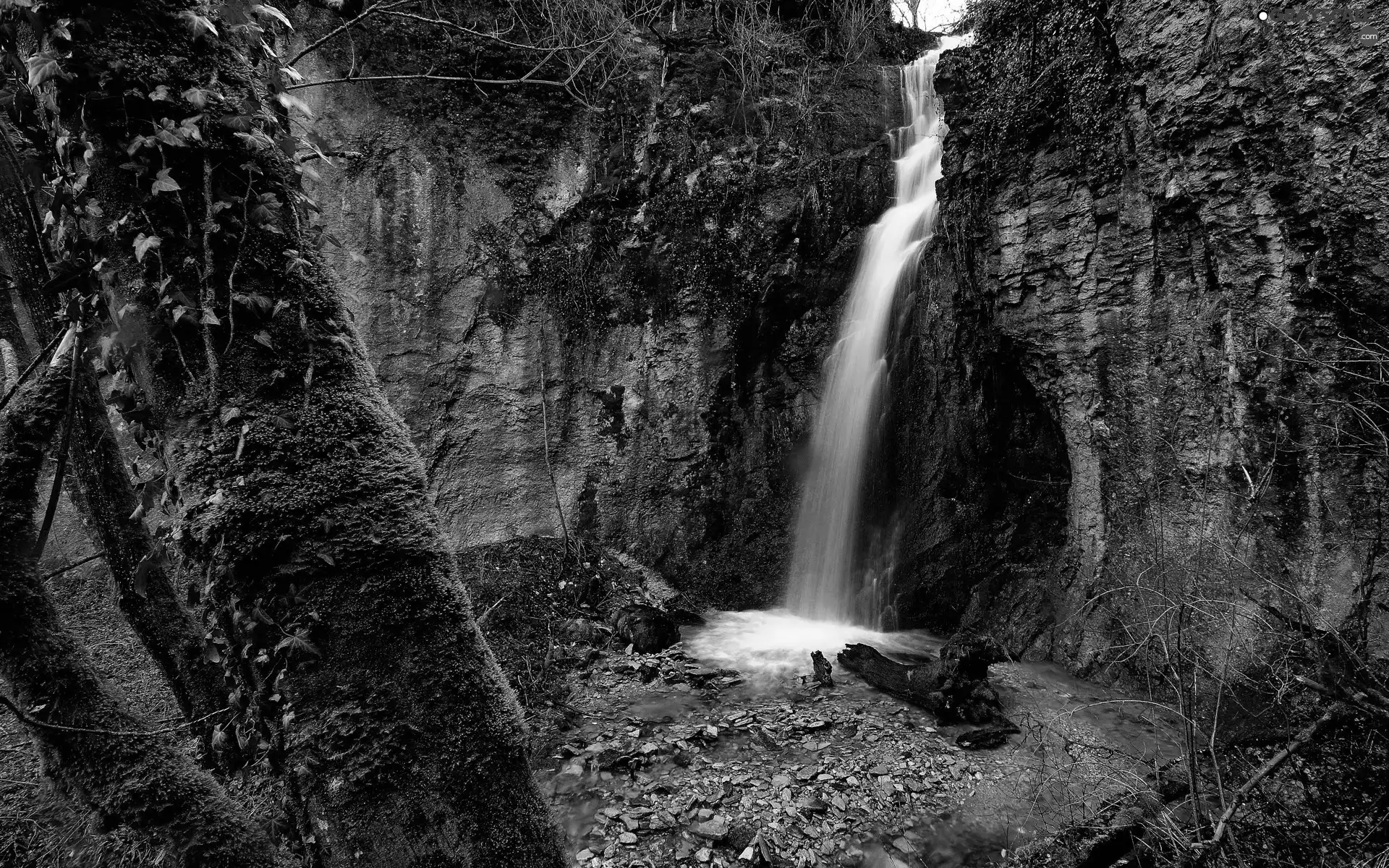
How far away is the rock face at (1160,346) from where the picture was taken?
4.31 metres

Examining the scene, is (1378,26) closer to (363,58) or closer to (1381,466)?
(1381,466)

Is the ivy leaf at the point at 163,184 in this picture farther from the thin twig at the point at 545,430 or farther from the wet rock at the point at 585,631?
the thin twig at the point at 545,430

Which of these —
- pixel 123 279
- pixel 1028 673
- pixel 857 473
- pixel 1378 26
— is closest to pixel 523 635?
pixel 857 473

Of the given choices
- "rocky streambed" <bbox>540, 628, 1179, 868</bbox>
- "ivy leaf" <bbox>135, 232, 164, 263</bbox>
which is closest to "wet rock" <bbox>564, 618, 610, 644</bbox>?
"rocky streambed" <bbox>540, 628, 1179, 868</bbox>

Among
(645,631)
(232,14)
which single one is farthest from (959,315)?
(232,14)

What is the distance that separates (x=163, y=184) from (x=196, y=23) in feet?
1.20

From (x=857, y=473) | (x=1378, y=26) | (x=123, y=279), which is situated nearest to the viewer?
(x=123, y=279)

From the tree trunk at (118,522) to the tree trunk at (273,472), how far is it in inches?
81.2

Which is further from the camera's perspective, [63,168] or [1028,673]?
[1028,673]

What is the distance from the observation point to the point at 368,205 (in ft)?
26.5

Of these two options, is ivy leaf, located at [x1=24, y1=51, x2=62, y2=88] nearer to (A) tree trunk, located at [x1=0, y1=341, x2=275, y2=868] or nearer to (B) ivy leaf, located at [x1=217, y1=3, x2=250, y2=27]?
(B) ivy leaf, located at [x1=217, y1=3, x2=250, y2=27]

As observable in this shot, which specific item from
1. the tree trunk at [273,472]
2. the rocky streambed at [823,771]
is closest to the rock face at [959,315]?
the rocky streambed at [823,771]

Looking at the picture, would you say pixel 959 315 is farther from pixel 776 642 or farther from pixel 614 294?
pixel 614 294

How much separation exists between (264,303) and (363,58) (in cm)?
807
